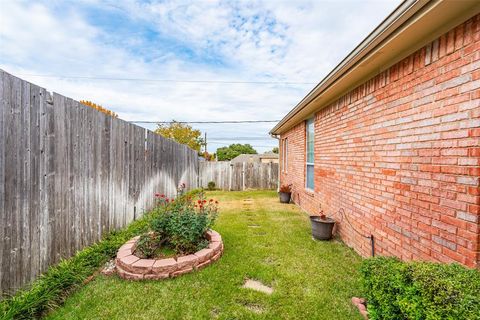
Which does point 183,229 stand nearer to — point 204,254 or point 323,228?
point 204,254

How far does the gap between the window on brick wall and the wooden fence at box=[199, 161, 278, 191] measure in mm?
5585

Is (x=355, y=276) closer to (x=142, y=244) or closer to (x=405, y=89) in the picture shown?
(x=405, y=89)

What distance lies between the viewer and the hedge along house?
6.08ft

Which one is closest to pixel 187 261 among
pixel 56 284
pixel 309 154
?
pixel 56 284

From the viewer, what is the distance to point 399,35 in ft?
7.32

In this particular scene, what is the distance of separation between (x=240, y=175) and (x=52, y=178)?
33.8ft

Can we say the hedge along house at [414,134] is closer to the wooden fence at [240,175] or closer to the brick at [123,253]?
the brick at [123,253]

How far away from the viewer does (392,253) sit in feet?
9.20

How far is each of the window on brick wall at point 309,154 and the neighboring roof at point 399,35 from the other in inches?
109

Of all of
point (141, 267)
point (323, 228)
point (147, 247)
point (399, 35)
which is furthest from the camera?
point (323, 228)

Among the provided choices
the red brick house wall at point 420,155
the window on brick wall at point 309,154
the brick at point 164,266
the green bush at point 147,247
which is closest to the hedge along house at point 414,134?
the red brick house wall at point 420,155

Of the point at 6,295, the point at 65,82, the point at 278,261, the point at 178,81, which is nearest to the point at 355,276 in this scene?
the point at 278,261

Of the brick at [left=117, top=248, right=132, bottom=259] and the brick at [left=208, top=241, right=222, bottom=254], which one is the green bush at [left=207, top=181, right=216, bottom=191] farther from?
the brick at [left=117, top=248, right=132, bottom=259]

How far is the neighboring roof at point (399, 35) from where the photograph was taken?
5.98 feet
